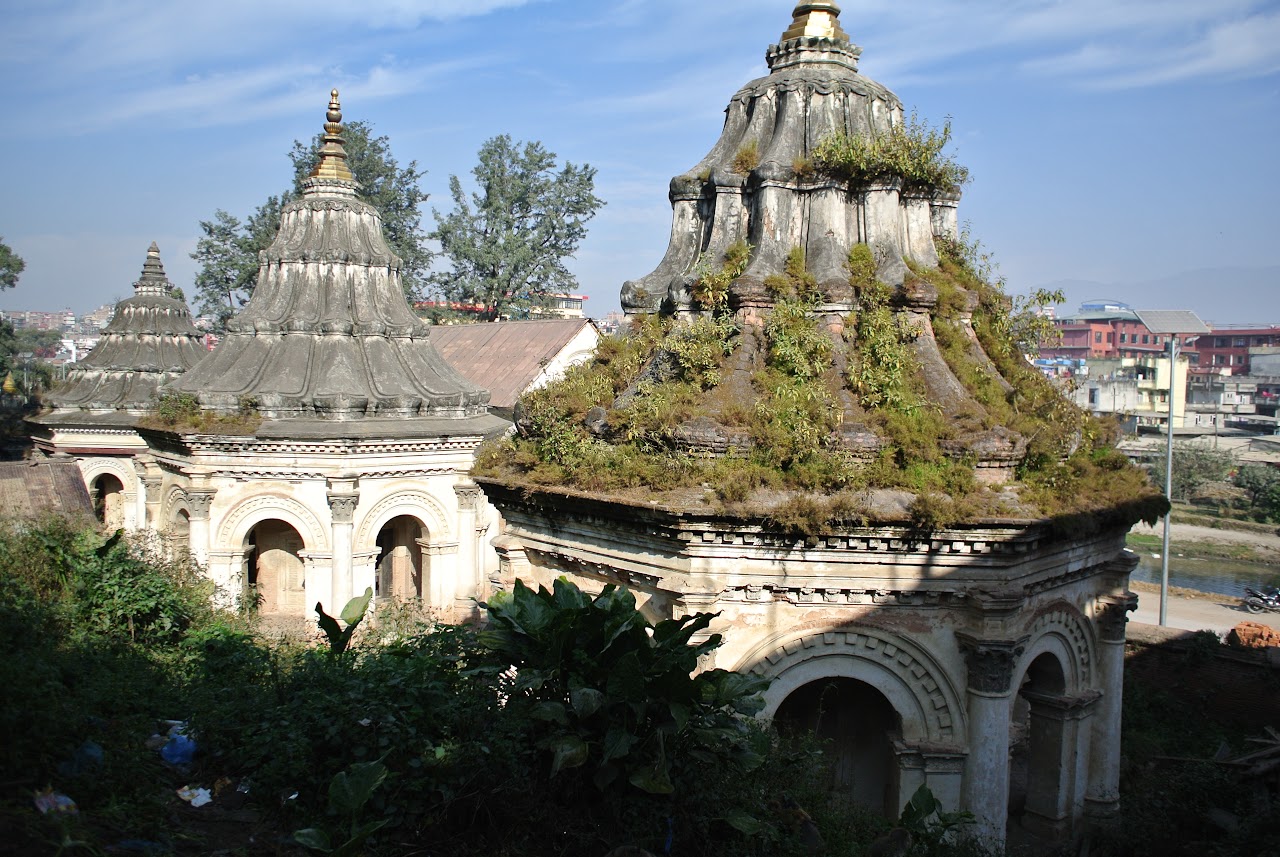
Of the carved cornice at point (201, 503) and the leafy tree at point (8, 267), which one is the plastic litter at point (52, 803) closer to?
the carved cornice at point (201, 503)

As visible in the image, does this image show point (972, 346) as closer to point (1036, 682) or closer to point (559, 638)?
point (1036, 682)

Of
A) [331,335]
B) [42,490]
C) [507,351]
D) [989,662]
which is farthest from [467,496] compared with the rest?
[989,662]

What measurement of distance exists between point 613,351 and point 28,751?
6.72 m

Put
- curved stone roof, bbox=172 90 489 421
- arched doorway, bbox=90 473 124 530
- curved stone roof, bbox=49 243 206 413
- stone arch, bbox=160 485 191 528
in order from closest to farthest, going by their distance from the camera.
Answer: stone arch, bbox=160 485 191 528 → curved stone roof, bbox=172 90 489 421 → curved stone roof, bbox=49 243 206 413 → arched doorway, bbox=90 473 124 530

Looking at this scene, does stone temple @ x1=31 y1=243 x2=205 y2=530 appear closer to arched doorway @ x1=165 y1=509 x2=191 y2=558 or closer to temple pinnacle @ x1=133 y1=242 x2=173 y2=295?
temple pinnacle @ x1=133 y1=242 x2=173 y2=295

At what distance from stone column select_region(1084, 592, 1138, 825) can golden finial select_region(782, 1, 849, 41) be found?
21.7ft

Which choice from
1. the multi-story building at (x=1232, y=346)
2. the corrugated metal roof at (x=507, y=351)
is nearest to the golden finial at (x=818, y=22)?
the corrugated metal roof at (x=507, y=351)

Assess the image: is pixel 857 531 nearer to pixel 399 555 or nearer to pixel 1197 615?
pixel 399 555

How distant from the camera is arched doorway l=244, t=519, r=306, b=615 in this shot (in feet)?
65.5

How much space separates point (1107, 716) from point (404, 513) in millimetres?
13539

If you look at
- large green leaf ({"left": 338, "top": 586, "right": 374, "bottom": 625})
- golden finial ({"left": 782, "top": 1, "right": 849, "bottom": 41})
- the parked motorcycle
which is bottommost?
the parked motorcycle

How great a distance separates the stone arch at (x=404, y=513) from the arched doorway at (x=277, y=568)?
1.70 m

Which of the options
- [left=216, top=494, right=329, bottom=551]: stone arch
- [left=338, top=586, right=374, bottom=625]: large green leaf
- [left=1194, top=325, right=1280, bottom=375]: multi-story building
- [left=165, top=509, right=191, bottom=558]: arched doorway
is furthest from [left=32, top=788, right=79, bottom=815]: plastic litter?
[left=1194, top=325, right=1280, bottom=375]: multi-story building

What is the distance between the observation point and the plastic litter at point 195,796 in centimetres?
643
